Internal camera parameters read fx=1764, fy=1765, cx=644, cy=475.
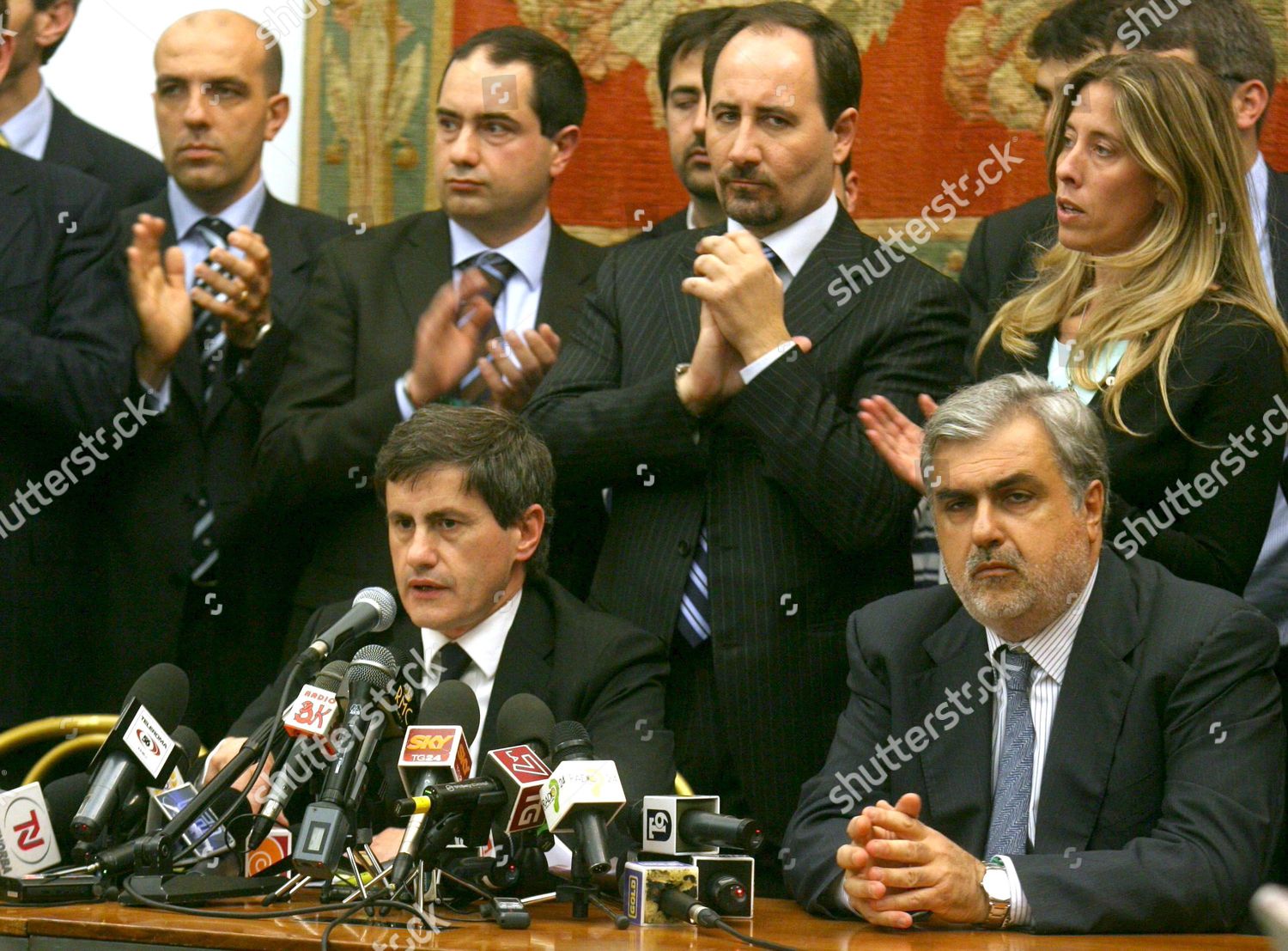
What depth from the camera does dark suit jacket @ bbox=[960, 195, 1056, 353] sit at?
4242 millimetres

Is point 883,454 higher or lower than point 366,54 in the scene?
lower

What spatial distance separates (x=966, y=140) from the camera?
16.3 ft

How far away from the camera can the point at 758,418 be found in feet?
12.4

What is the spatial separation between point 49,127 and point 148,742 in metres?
2.83

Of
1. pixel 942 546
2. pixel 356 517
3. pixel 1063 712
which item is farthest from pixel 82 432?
pixel 1063 712

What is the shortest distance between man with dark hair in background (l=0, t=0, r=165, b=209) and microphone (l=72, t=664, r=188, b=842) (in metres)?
2.46

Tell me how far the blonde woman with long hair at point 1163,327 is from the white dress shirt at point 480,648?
2.98 feet

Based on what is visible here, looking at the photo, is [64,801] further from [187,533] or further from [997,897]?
[997,897]

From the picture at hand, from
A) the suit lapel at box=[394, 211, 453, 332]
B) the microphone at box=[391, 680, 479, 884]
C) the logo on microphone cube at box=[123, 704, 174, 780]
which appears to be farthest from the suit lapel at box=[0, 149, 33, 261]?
the microphone at box=[391, 680, 479, 884]

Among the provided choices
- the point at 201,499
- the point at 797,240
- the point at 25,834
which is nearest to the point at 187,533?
the point at 201,499

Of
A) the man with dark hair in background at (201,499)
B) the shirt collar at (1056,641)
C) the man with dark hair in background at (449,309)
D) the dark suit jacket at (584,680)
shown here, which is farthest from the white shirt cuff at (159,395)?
the shirt collar at (1056,641)

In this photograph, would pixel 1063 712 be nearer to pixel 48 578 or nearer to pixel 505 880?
pixel 505 880

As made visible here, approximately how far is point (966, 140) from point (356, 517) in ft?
6.60

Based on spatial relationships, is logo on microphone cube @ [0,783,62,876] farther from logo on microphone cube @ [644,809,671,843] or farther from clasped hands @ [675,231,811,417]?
clasped hands @ [675,231,811,417]
